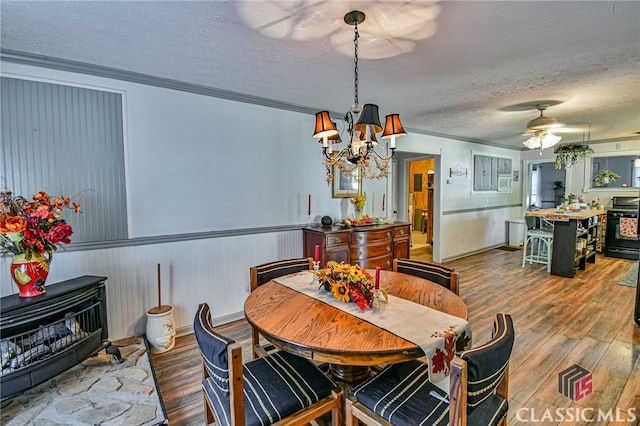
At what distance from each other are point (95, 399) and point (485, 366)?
7.72 ft

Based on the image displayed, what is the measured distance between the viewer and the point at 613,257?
5977 mm

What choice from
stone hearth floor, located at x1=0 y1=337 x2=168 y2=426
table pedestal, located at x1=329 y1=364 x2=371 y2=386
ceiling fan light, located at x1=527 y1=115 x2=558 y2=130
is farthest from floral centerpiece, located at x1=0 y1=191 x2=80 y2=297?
ceiling fan light, located at x1=527 y1=115 x2=558 y2=130

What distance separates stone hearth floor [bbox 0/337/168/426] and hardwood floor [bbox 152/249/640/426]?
0.15m

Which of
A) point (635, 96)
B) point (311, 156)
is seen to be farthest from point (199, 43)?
point (635, 96)

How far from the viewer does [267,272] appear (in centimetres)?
228

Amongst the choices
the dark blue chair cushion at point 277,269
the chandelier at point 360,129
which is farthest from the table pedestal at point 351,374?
the chandelier at point 360,129

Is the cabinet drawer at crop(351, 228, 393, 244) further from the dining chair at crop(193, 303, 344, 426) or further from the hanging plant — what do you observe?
the hanging plant

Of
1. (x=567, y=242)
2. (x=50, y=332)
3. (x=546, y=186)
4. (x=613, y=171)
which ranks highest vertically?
(x=613, y=171)

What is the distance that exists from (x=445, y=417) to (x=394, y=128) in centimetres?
162

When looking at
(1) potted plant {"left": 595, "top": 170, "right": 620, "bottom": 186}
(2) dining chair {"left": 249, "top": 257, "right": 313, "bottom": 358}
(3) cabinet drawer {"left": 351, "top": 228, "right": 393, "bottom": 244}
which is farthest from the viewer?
(1) potted plant {"left": 595, "top": 170, "right": 620, "bottom": 186}

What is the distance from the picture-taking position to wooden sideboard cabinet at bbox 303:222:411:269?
3387 millimetres

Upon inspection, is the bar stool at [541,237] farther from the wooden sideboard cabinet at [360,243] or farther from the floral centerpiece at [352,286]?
the floral centerpiece at [352,286]

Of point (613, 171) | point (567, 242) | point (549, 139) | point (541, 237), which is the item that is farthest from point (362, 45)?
point (613, 171)

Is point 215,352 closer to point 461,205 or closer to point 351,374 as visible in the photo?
point 351,374
